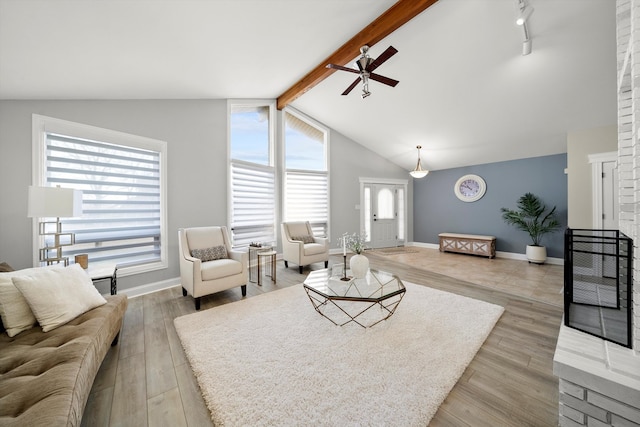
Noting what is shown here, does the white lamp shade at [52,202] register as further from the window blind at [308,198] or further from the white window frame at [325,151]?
the window blind at [308,198]

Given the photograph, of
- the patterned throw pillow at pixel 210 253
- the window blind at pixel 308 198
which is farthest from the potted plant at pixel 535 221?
the patterned throw pillow at pixel 210 253

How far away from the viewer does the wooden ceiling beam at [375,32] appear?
2.79m

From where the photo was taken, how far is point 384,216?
7156mm

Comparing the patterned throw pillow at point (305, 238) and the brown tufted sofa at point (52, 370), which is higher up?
the patterned throw pillow at point (305, 238)

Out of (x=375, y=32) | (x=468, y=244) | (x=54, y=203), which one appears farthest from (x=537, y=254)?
(x=54, y=203)

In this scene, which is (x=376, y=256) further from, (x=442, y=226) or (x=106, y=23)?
(x=106, y=23)

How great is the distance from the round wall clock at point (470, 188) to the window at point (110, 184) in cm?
678

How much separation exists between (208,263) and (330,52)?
11.6 feet

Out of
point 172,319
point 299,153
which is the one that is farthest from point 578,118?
point 172,319

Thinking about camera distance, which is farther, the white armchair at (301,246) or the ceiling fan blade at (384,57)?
the white armchair at (301,246)

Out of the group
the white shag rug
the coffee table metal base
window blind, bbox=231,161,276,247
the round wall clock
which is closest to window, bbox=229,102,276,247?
window blind, bbox=231,161,276,247

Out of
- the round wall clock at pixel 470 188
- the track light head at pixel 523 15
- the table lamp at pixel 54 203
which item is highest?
the track light head at pixel 523 15

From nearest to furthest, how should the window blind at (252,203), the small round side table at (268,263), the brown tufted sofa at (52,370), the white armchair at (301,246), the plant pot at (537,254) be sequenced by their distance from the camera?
the brown tufted sofa at (52,370)
the small round side table at (268,263)
the white armchair at (301,246)
the window blind at (252,203)
the plant pot at (537,254)

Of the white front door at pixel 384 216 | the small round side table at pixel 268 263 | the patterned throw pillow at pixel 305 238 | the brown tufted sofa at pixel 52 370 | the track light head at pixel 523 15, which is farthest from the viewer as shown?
the white front door at pixel 384 216
